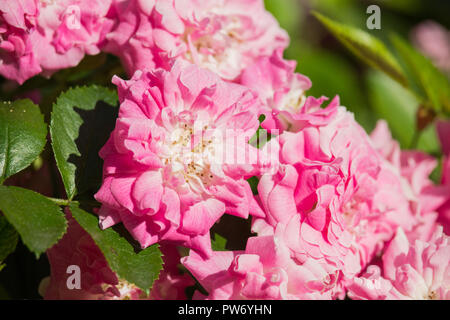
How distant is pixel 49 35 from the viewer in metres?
0.53

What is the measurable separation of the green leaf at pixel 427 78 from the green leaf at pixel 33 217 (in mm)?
515

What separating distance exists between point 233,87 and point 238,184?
Answer: 3.5 inches

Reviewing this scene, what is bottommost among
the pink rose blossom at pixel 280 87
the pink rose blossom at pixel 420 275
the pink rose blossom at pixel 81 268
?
the pink rose blossom at pixel 81 268

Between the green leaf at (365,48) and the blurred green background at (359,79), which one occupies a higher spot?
the green leaf at (365,48)

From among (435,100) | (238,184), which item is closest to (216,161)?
(238,184)

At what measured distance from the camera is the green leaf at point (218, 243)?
487 mm

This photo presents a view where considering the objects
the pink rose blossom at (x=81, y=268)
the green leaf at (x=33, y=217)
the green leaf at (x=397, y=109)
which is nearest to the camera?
the green leaf at (x=33, y=217)

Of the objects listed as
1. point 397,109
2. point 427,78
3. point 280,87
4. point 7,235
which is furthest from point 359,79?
point 7,235

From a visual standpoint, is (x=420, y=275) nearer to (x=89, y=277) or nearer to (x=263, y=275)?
(x=263, y=275)

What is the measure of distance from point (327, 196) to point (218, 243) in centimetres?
11

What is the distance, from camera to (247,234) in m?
0.51

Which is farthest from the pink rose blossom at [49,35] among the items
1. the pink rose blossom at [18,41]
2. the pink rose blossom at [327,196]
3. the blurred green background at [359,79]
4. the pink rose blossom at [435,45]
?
the pink rose blossom at [435,45]

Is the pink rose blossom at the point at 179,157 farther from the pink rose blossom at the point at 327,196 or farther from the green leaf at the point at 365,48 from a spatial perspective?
the green leaf at the point at 365,48

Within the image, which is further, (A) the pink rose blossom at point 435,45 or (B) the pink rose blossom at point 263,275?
(A) the pink rose blossom at point 435,45
